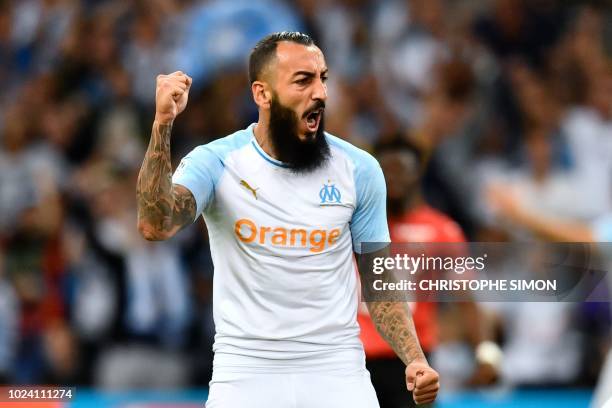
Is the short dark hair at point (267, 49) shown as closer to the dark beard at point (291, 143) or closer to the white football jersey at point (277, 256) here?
the dark beard at point (291, 143)

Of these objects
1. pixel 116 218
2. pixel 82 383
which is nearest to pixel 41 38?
pixel 116 218

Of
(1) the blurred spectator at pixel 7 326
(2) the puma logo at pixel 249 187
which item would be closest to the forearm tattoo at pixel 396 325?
(2) the puma logo at pixel 249 187

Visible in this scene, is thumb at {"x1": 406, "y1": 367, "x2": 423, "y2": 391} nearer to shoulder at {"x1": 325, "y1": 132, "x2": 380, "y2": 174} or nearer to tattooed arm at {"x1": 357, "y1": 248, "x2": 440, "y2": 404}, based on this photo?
tattooed arm at {"x1": 357, "y1": 248, "x2": 440, "y2": 404}

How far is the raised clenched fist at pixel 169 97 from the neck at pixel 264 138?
19.5 inches

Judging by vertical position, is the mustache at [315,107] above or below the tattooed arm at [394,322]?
above

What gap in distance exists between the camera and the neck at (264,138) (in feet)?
14.5

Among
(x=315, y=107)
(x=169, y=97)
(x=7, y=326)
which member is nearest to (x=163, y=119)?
(x=169, y=97)

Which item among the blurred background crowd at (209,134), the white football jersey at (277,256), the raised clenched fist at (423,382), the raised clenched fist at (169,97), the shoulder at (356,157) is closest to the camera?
the raised clenched fist at (169,97)

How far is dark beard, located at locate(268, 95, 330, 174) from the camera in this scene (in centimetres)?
435

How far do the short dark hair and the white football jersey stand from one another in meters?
0.30

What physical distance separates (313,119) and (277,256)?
0.52m

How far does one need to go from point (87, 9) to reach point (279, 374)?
23.7 feet

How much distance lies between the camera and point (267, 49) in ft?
14.5

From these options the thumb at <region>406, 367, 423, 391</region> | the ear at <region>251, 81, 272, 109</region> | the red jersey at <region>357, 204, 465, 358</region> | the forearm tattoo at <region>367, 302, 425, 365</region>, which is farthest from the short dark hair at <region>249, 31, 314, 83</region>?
the red jersey at <region>357, 204, 465, 358</region>
